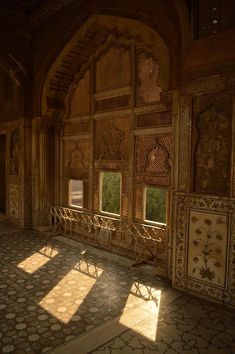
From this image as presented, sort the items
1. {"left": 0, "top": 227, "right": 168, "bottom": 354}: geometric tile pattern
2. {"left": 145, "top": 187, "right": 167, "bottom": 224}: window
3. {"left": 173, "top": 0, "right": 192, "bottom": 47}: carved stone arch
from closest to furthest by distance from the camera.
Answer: {"left": 0, "top": 227, "right": 168, "bottom": 354}: geometric tile pattern
{"left": 173, "top": 0, "right": 192, "bottom": 47}: carved stone arch
{"left": 145, "top": 187, "right": 167, "bottom": 224}: window

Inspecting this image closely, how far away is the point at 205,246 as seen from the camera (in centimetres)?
376

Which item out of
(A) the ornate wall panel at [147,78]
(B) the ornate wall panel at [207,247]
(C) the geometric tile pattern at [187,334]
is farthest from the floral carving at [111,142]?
(C) the geometric tile pattern at [187,334]

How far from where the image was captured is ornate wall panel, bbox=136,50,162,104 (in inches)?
205

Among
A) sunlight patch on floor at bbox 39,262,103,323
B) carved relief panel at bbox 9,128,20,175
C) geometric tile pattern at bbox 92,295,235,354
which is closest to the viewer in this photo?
geometric tile pattern at bbox 92,295,235,354

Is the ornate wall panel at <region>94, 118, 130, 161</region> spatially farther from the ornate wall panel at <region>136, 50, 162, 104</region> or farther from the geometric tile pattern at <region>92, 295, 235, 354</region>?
the geometric tile pattern at <region>92, 295, 235, 354</region>

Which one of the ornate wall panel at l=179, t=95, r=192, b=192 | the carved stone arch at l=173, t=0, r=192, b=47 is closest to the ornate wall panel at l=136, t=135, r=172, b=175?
the ornate wall panel at l=179, t=95, r=192, b=192

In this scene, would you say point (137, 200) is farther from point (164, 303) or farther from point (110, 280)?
point (164, 303)

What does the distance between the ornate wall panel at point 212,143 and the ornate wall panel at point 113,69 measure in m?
2.32

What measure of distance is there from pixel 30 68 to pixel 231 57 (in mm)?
5265

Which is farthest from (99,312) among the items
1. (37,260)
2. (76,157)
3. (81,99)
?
(81,99)

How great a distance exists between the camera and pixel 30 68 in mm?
7152

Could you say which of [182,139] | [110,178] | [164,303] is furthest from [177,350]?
[110,178]

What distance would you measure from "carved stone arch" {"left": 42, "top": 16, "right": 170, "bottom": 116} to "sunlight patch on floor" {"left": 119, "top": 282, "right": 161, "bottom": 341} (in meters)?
2.94

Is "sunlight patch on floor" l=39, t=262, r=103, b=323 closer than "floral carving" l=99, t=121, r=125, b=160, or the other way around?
"sunlight patch on floor" l=39, t=262, r=103, b=323
